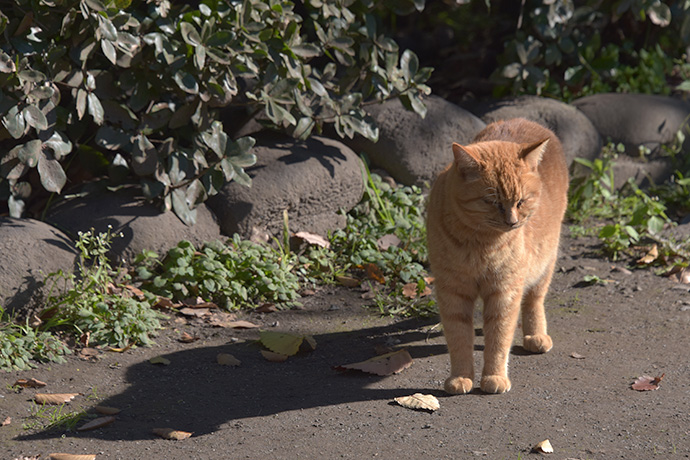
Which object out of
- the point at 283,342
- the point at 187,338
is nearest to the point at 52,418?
the point at 187,338

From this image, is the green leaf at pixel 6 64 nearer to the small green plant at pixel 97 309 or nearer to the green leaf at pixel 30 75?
the green leaf at pixel 30 75

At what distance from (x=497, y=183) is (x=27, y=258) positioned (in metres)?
2.54

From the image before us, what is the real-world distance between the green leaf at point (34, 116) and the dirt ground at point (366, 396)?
1301 mm

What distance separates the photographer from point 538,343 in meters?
4.12

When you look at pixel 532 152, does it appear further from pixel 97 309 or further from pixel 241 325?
pixel 97 309

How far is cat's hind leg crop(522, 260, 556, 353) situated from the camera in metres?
4.14

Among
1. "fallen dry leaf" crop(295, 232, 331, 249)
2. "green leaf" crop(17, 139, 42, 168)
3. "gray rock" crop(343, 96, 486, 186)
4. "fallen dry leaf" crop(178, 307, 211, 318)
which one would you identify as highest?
"green leaf" crop(17, 139, 42, 168)

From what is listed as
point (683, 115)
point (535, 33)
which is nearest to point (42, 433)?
point (535, 33)

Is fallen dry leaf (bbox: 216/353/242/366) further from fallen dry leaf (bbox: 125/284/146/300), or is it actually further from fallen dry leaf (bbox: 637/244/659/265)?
fallen dry leaf (bbox: 637/244/659/265)

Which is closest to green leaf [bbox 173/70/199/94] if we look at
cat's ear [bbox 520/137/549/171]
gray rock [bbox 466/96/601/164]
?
cat's ear [bbox 520/137/549/171]

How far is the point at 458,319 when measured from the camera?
3.69 meters

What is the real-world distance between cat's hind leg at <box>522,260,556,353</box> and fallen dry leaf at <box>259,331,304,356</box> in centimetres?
123

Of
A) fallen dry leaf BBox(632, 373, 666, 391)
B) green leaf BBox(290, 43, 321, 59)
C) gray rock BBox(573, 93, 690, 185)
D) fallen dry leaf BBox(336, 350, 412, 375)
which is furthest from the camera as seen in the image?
gray rock BBox(573, 93, 690, 185)

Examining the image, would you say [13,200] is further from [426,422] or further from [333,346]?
[426,422]
